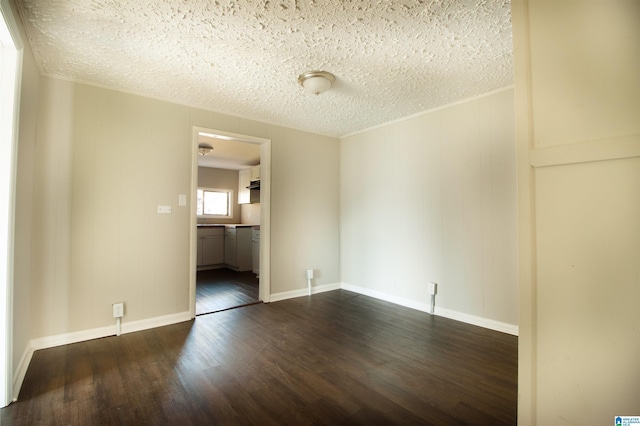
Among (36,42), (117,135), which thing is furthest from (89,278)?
(36,42)

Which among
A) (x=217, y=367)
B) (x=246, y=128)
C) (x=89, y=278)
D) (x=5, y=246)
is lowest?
(x=217, y=367)

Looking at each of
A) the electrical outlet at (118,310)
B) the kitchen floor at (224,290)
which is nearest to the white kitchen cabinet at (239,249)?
the kitchen floor at (224,290)

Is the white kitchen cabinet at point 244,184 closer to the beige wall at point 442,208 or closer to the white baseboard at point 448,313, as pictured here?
the beige wall at point 442,208

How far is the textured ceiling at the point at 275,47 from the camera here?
69.2 inches

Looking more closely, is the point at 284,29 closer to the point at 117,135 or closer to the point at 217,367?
the point at 117,135

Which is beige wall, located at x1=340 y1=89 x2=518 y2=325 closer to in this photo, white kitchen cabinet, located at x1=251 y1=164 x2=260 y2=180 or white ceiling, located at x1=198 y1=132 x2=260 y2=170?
white ceiling, located at x1=198 y1=132 x2=260 y2=170

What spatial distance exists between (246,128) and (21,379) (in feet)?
10.0

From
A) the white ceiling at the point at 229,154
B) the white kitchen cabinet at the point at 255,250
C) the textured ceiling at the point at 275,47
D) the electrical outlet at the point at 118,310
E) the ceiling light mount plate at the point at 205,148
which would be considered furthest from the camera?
the white kitchen cabinet at the point at 255,250

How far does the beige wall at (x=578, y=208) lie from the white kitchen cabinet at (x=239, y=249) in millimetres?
5343

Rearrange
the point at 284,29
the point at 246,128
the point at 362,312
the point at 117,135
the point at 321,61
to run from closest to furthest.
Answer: the point at 284,29, the point at 321,61, the point at 117,135, the point at 362,312, the point at 246,128

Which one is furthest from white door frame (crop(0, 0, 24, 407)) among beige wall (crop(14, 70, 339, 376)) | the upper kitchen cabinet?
the upper kitchen cabinet

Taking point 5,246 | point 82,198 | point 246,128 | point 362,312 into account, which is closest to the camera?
point 5,246

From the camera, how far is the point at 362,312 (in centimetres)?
343

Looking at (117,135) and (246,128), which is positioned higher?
(246,128)
